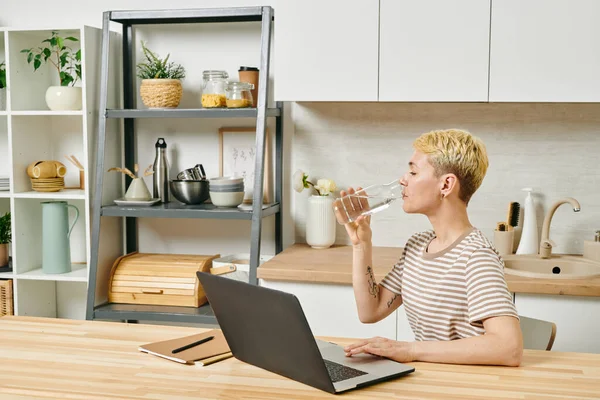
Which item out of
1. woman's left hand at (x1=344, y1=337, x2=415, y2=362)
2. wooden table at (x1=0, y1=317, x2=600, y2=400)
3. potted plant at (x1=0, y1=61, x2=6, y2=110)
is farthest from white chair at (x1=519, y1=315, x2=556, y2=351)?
potted plant at (x1=0, y1=61, x2=6, y2=110)

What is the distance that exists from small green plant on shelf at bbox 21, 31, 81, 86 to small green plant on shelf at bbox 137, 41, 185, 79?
13.3 inches

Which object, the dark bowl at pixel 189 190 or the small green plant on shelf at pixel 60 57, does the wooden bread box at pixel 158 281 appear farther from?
the small green plant on shelf at pixel 60 57

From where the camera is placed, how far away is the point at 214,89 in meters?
3.47

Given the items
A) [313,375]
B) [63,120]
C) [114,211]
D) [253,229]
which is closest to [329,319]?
[253,229]

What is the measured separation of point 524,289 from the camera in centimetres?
293

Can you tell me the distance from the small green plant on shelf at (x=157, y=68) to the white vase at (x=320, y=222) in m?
0.93

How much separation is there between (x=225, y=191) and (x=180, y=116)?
410 mm

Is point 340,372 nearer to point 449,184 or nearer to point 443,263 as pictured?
point 443,263

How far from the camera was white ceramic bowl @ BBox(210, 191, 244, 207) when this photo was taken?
11.5 feet

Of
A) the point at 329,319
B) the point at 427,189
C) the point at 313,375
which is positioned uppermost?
the point at 427,189

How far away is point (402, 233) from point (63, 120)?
1.90 metres

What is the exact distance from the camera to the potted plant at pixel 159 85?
3512 mm

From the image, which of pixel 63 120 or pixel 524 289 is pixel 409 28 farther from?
pixel 63 120

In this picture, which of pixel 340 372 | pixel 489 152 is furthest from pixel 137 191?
pixel 340 372
